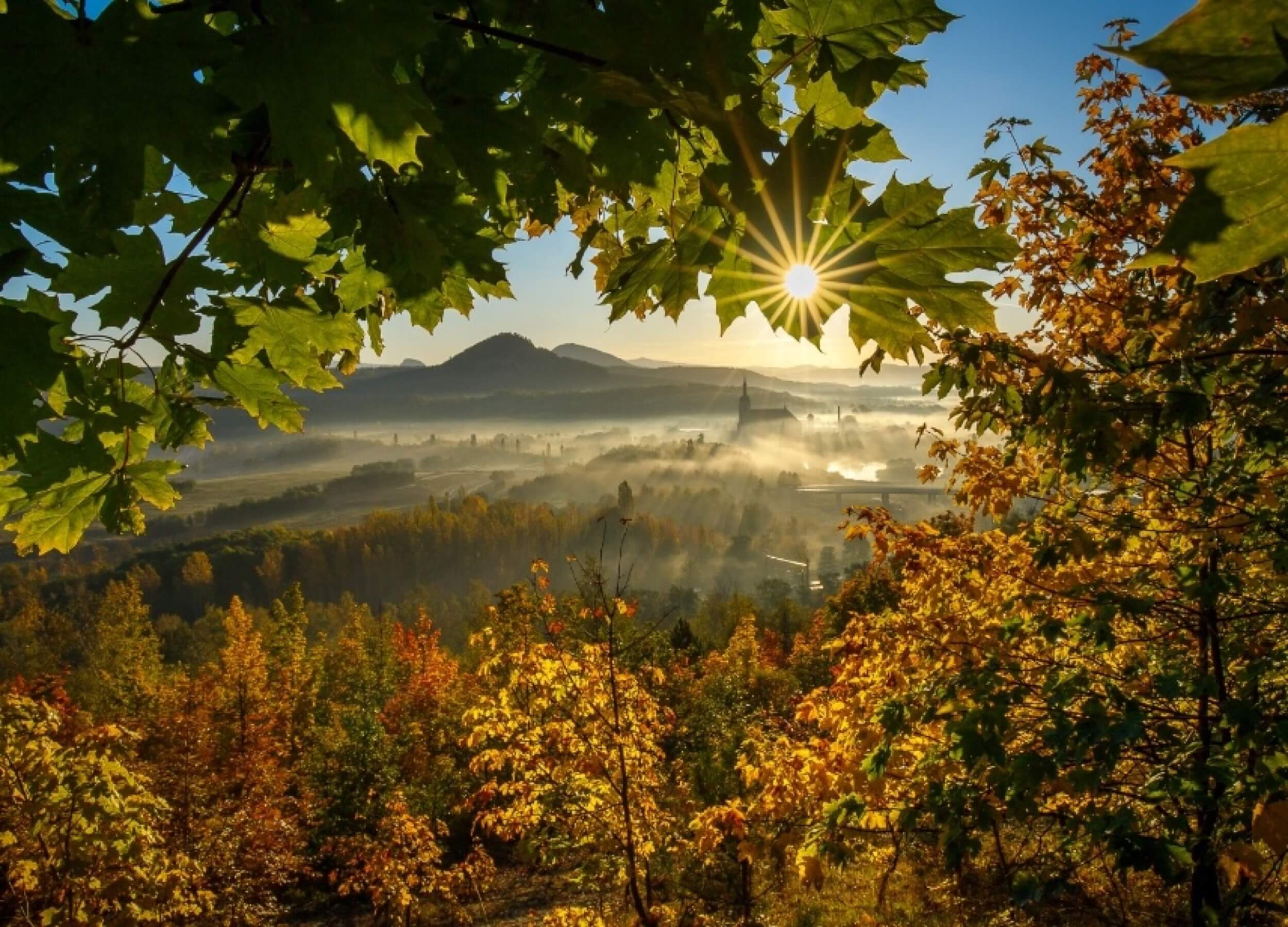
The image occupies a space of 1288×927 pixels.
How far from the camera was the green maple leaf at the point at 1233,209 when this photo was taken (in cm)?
53

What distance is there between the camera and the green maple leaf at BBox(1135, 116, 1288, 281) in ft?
1.73

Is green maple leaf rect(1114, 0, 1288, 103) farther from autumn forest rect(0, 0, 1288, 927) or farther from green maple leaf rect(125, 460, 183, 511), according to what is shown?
green maple leaf rect(125, 460, 183, 511)

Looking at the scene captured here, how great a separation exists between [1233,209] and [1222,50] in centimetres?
13

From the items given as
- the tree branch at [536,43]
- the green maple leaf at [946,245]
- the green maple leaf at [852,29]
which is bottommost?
the green maple leaf at [946,245]

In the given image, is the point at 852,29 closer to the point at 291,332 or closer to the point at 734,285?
the point at 734,285

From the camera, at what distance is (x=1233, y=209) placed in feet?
1.78

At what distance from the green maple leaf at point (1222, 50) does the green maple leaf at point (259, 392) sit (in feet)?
6.66

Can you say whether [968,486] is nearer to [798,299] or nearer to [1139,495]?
[1139,495]

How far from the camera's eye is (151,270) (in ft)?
5.03

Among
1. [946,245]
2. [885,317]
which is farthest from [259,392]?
[946,245]

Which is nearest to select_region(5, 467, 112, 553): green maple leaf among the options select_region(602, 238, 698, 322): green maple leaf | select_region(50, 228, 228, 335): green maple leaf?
select_region(50, 228, 228, 335): green maple leaf

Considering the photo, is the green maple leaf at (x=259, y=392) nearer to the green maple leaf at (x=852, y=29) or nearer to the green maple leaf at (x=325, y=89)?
the green maple leaf at (x=325, y=89)

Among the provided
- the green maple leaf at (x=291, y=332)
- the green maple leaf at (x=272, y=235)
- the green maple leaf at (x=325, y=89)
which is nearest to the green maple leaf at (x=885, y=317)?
the green maple leaf at (x=325, y=89)

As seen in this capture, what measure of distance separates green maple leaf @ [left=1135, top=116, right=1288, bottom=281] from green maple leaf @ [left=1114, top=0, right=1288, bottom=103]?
0.04 metres
